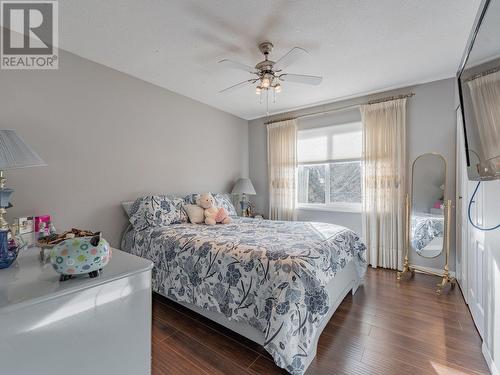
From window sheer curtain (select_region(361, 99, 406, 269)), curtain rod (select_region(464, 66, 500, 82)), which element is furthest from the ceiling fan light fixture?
window sheer curtain (select_region(361, 99, 406, 269))

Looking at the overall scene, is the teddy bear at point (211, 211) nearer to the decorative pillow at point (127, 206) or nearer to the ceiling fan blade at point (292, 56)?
the decorative pillow at point (127, 206)

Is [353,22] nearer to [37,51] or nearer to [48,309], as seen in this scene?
[48,309]

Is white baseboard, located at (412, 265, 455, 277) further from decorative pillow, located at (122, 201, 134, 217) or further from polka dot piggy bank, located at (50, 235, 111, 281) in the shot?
decorative pillow, located at (122, 201, 134, 217)

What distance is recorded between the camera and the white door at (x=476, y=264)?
5.83 ft

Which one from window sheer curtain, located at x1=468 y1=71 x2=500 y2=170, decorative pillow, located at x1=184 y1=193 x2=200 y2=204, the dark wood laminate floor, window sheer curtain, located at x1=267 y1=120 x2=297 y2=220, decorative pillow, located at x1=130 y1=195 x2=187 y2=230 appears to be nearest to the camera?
window sheer curtain, located at x1=468 y1=71 x2=500 y2=170

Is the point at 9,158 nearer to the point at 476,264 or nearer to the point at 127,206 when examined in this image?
the point at 127,206

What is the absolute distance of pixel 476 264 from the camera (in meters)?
1.93

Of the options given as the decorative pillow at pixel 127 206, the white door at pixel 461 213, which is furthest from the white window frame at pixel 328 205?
the decorative pillow at pixel 127 206

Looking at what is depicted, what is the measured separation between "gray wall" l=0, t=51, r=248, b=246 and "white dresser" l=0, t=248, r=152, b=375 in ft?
4.88

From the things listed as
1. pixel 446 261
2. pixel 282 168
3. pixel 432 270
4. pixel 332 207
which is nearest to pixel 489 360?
pixel 446 261

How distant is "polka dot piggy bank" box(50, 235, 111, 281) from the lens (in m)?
0.84

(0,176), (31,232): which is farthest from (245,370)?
(0,176)

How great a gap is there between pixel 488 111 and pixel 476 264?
139cm

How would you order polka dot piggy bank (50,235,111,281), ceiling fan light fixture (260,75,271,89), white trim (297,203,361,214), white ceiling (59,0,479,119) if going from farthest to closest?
white trim (297,203,361,214)
ceiling fan light fixture (260,75,271,89)
white ceiling (59,0,479,119)
polka dot piggy bank (50,235,111,281)
